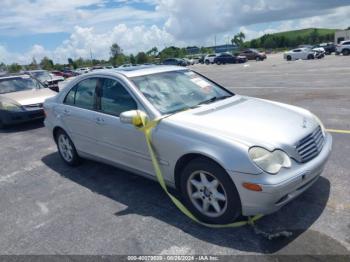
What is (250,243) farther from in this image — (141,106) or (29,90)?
(29,90)

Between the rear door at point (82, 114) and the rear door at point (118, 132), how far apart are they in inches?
6.7

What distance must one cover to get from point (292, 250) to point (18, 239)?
2792mm

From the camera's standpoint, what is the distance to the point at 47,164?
20.6ft

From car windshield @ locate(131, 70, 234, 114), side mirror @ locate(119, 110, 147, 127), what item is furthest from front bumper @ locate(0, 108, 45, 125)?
side mirror @ locate(119, 110, 147, 127)

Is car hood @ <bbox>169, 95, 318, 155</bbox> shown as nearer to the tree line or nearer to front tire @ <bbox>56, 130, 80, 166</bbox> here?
front tire @ <bbox>56, 130, 80, 166</bbox>

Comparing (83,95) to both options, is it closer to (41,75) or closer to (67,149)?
(67,149)

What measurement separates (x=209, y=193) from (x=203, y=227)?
1.21 ft

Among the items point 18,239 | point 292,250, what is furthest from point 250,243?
point 18,239

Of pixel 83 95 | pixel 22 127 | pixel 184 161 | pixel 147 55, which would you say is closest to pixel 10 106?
pixel 22 127

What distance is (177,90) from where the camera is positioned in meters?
4.51

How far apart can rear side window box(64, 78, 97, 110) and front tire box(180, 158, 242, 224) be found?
78.0 inches

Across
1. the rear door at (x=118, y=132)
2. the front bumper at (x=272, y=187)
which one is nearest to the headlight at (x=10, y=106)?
the rear door at (x=118, y=132)

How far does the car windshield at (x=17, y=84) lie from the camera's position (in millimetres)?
10341

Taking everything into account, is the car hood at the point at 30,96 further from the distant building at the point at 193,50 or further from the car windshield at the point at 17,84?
the distant building at the point at 193,50
